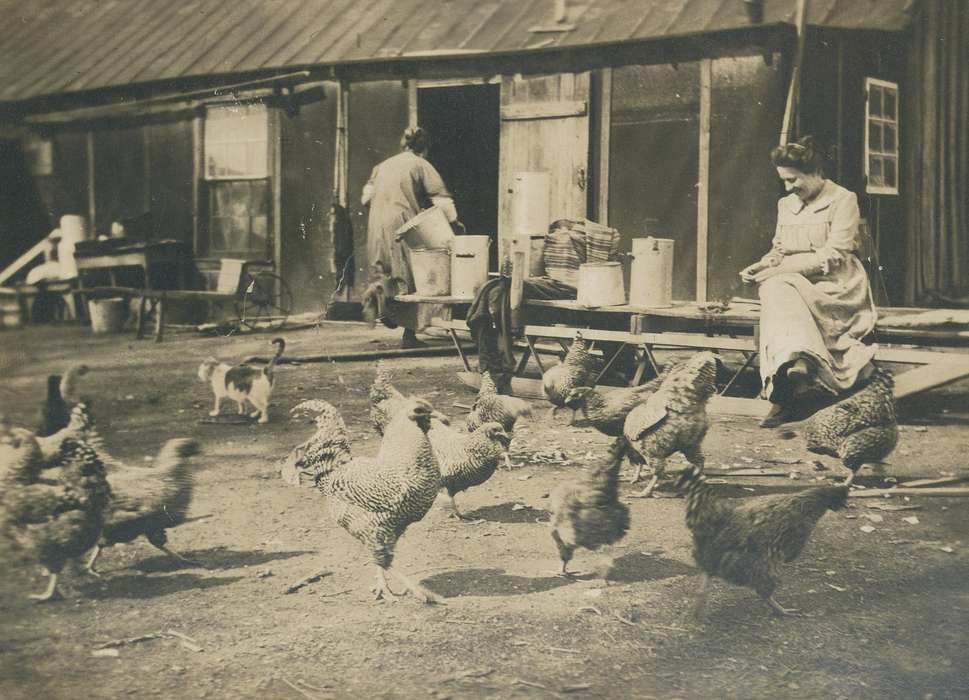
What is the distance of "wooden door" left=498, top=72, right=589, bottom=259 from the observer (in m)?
8.06

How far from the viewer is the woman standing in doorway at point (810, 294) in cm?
459

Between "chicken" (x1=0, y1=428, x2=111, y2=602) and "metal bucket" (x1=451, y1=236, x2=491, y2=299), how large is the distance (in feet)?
7.01

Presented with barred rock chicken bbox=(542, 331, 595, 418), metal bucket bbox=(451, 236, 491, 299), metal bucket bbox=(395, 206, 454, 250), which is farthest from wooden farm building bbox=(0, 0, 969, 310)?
barred rock chicken bbox=(542, 331, 595, 418)

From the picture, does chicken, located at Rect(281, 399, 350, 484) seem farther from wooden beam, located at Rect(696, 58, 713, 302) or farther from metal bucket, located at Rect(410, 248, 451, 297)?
wooden beam, located at Rect(696, 58, 713, 302)

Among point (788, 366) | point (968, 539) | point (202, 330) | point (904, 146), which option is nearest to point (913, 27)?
point (904, 146)

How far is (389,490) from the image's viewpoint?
143 inches

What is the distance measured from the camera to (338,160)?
24.1 ft

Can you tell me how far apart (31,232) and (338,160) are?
3.49m

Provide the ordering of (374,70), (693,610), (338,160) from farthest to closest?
(374,70)
(338,160)
(693,610)

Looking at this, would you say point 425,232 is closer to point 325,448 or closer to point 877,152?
point 325,448

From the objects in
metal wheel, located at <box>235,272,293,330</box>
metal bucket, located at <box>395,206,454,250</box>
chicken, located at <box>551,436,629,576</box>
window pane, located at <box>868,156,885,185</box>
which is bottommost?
chicken, located at <box>551,436,629,576</box>

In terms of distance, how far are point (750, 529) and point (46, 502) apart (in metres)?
2.62

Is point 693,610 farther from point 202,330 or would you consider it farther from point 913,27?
point 913,27

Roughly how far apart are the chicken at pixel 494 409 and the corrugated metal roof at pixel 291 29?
212 centimetres
